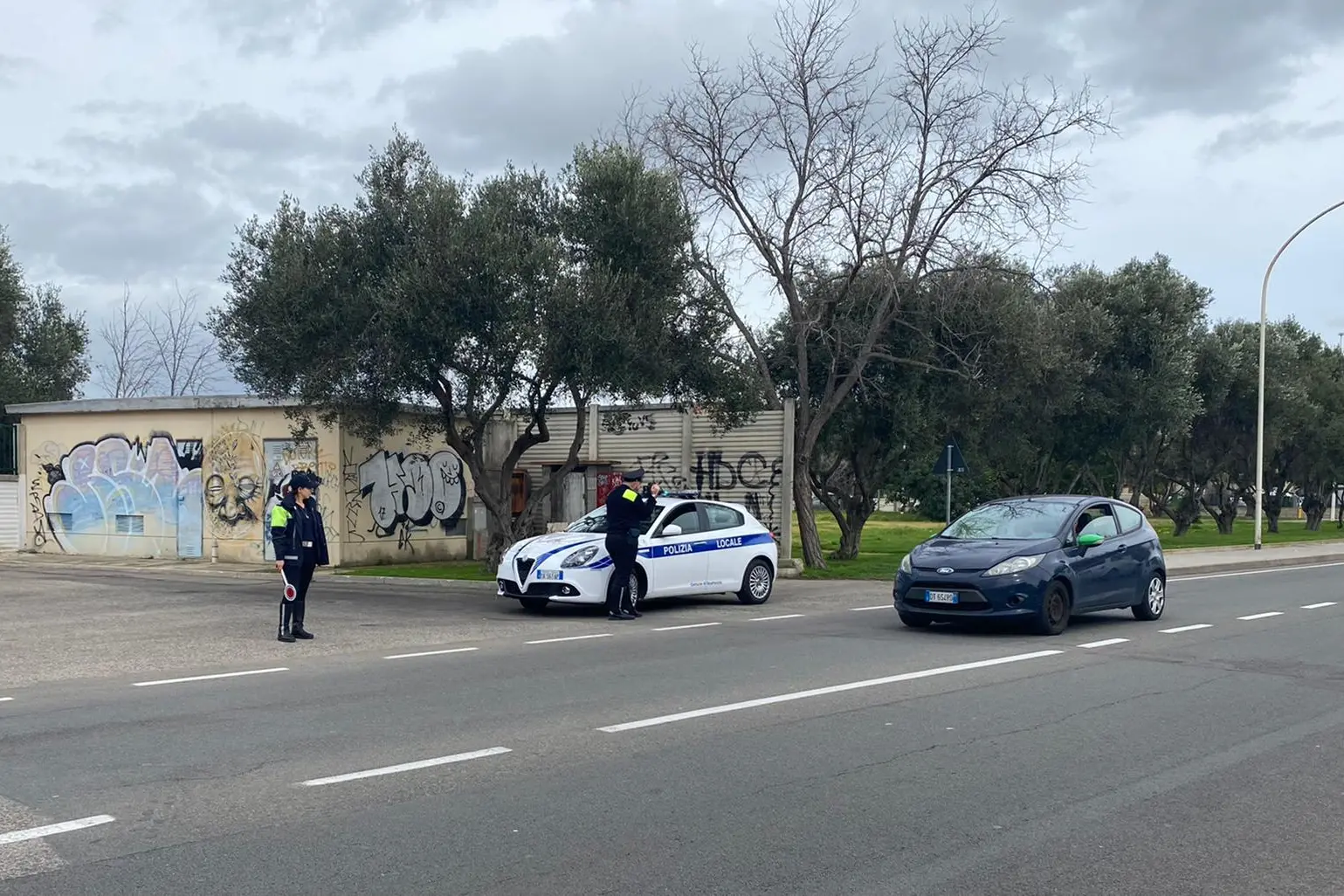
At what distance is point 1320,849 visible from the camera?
5.81 metres

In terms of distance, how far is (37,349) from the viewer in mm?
34031

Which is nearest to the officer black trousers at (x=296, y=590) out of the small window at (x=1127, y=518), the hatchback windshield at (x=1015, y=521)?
the hatchback windshield at (x=1015, y=521)

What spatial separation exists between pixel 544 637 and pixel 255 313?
8.22m

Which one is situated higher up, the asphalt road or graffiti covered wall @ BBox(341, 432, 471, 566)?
graffiti covered wall @ BBox(341, 432, 471, 566)

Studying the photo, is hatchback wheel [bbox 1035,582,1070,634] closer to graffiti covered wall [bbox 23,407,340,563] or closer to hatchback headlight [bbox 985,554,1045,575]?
hatchback headlight [bbox 985,554,1045,575]

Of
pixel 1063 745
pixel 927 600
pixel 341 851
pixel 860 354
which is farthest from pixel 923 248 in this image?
pixel 341 851

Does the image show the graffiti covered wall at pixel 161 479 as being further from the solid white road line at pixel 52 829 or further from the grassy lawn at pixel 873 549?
the solid white road line at pixel 52 829

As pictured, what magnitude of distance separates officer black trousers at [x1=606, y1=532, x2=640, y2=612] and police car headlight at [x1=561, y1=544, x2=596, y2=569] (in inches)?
8.7

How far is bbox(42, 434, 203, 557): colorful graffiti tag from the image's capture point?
25.8 metres

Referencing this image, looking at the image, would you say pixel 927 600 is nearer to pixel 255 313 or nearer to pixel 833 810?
pixel 833 810

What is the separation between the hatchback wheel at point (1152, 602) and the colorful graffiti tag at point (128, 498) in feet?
60.3

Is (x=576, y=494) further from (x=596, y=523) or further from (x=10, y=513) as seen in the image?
(x=10, y=513)

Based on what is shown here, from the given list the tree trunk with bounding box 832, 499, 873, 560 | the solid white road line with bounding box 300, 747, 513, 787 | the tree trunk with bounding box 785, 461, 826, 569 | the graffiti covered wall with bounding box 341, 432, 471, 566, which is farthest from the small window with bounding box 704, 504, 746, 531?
the tree trunk with bounding box 832, 499, 873, 560

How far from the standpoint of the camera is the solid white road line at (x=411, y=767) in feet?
22.3
